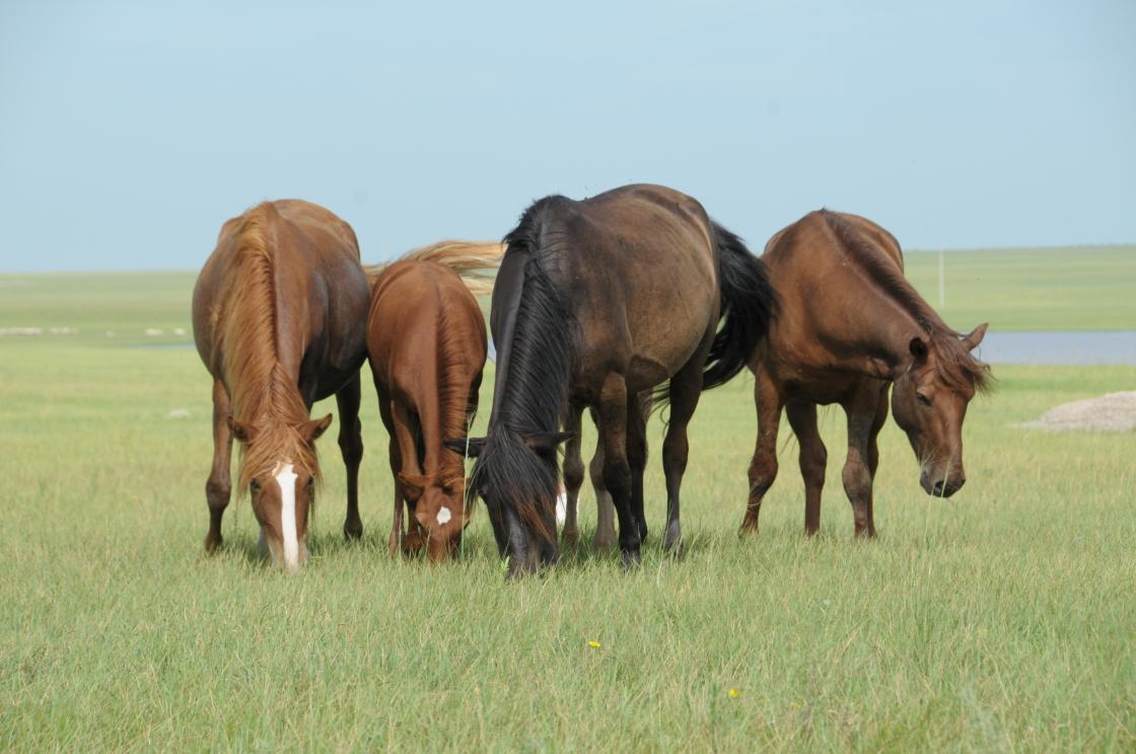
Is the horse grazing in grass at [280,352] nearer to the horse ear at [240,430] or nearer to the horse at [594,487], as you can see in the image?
the horse ear at [240,430]

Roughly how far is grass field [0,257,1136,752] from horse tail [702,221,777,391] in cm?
131

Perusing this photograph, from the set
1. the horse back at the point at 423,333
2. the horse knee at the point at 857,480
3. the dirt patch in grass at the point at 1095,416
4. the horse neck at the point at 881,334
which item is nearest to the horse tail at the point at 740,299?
the horse neck at the point at 881,334

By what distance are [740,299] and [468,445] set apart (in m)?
3.16

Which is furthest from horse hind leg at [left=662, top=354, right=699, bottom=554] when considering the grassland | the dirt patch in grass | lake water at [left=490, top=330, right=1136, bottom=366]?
the grassland

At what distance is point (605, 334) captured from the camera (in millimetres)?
7648

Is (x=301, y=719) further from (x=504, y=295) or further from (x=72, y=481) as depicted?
(x=72, y=481)

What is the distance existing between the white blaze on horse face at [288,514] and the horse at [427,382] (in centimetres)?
64

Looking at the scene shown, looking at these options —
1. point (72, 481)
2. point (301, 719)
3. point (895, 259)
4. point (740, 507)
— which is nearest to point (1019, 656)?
point (301, 719)

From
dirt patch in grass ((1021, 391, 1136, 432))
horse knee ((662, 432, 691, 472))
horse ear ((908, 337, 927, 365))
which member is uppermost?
horse ear ((908, 337, 927, 365))

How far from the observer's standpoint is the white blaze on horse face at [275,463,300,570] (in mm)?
7352

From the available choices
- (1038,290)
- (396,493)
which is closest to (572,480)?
(396,493)

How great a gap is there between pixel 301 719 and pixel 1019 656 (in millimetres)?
2693

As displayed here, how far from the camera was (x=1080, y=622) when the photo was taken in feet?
20.1

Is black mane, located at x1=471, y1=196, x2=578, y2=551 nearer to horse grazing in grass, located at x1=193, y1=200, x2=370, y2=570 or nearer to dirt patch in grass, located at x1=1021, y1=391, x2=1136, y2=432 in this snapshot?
horse grazing in grass, located at x1=193, y1=200, x2=370, y2=570
